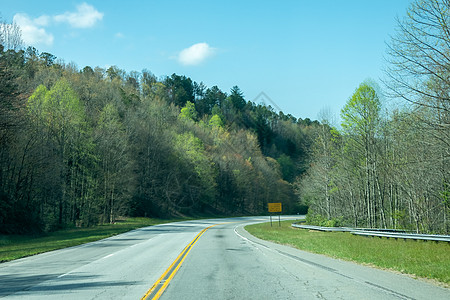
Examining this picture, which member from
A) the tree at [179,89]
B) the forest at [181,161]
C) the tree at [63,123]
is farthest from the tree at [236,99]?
the tree at [63,123]

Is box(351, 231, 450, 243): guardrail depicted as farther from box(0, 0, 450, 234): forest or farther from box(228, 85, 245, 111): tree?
box(228, 85, 245, 111): tree

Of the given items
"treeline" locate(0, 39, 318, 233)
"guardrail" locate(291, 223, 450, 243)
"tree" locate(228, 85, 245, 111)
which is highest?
"tree" locate(228, 85, 245, 111)

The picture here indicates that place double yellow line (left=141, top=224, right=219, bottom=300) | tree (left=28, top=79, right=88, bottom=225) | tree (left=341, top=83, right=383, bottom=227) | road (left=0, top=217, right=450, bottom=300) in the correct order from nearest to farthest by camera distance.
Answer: double yellow line (left=141, top=224, right=219, bottom=300), road (left=0, top=217, right=450, bottom=300), tree (left=341, top=83, right=383, bottom=227), tree (left=28, top=79, right=88, bottom=225)

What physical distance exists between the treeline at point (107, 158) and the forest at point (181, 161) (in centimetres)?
18

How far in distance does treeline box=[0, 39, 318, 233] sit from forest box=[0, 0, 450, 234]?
18cm

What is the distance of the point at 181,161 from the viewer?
74438 millimetres

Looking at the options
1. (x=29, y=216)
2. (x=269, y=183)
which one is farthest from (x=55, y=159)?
(x=269, y=183)

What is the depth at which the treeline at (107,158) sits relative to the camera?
111 feet

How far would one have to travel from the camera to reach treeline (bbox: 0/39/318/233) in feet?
111

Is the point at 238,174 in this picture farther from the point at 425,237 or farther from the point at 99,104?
Answer: the point at 425,237

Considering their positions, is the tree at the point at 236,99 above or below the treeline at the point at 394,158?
above

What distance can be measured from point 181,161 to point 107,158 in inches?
1034

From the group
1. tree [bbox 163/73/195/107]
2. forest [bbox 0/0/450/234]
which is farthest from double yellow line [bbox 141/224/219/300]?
tree [bbox 163/73/195/107]

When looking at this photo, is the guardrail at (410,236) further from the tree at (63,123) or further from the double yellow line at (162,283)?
the tree at (63,123)
